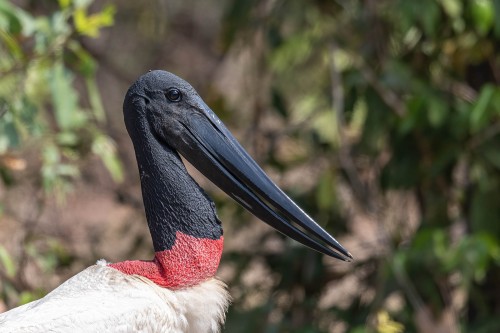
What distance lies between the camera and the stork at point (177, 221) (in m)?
3.10

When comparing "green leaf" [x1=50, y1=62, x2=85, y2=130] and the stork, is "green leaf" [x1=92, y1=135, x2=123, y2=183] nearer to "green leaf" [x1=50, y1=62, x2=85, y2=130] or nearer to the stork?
"green leaf" [x1=50, y1=62, x2=85, y2=130]

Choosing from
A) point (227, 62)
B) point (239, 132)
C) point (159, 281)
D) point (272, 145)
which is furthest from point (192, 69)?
point (159, 281)

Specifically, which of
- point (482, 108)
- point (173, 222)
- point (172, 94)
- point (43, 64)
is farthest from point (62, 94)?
point (482, 108)

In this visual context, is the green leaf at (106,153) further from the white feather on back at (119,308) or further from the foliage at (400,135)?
the white feather on back at (119,308)

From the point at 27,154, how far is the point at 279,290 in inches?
61.9

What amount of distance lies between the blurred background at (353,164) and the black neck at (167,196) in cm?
132

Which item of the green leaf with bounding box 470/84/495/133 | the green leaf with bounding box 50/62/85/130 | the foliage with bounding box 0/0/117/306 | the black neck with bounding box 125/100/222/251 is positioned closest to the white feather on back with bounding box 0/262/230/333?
the black neck with bounding box 125/100/222/251

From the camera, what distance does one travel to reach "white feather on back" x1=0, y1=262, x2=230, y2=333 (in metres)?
2.94

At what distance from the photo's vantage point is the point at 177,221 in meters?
3.28

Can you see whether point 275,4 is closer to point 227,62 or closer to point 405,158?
point 405,158

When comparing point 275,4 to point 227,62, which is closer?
point 275,4

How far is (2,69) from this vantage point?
4504 mm

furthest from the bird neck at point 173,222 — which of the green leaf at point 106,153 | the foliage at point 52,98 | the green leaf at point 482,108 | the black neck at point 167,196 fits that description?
the green leaf at point 482,108

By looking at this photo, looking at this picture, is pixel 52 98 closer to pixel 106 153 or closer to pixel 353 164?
pixel 106 153
